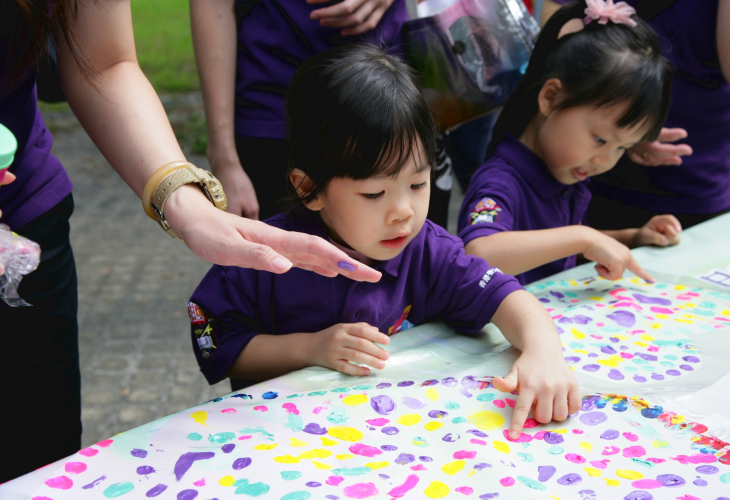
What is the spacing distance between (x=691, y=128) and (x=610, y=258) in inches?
31.3

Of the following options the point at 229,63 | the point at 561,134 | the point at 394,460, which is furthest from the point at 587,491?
the point at 229,63

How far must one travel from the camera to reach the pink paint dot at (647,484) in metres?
0.92

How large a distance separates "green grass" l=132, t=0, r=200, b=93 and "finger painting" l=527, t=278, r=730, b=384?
633 cm

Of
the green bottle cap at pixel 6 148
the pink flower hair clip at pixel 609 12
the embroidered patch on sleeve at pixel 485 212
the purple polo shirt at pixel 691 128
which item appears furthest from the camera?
the purple polo shirt at pixel 691 128

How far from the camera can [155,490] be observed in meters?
0.89

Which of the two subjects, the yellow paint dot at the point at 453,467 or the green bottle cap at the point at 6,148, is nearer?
the green bottle cap at the point at 6,148

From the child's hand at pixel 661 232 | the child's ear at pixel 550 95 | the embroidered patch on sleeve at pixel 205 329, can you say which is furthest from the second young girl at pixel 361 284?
the child's hand at pixel 661 232

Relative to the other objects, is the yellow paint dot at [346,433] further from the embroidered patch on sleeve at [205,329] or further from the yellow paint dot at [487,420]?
the embroidered patch on sleeve at [205,329]

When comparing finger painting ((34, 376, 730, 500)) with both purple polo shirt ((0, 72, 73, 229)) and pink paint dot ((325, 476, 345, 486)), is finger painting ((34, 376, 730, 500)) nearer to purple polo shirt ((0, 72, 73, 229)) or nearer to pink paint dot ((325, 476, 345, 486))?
pink paint dot ((325, 476, 345, 486))

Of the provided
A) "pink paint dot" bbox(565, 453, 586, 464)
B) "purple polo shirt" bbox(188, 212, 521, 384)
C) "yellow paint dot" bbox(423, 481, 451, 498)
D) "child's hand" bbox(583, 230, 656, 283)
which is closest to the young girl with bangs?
"child's hand" bbox(583, 230, 656, 283)

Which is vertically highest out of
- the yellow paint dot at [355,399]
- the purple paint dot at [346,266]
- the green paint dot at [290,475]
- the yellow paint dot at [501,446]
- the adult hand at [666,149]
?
the purple paint dot at [346,266]

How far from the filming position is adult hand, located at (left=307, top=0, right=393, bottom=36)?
1.61m

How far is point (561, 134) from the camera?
184cm

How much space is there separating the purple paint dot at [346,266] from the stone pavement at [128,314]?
6.27 feet
